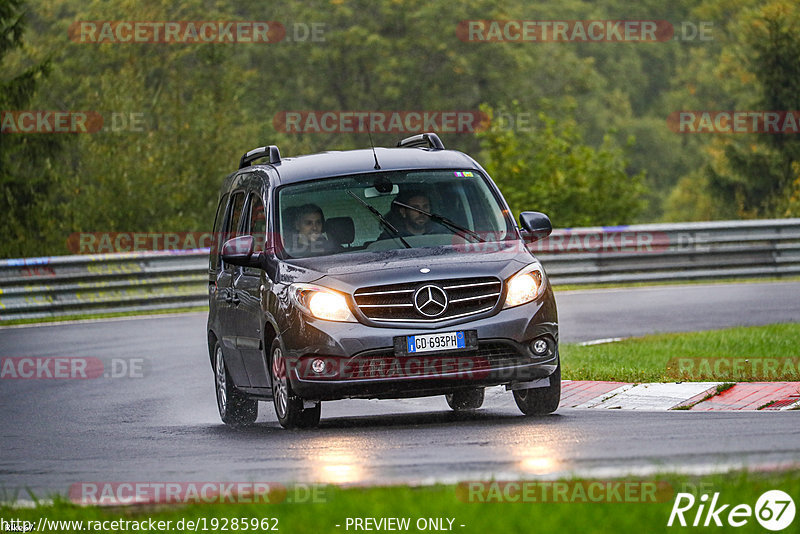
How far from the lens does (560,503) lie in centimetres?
678

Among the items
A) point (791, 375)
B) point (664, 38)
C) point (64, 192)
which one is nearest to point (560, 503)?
point (791, 375)

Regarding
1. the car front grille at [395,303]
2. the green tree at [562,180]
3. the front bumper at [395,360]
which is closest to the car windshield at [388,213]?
the car front grille at [395,303]

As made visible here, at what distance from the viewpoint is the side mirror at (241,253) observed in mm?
11414

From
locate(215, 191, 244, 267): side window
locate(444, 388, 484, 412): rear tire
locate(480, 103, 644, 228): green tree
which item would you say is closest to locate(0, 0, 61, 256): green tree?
locate(480, 103, 644, 228): green tree

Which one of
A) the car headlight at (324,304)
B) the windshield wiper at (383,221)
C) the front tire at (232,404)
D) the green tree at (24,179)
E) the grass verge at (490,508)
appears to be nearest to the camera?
the grass verge at (490,508)

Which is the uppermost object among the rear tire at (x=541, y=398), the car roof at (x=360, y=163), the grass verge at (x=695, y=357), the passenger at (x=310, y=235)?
the car roof at (x=360, y=163)

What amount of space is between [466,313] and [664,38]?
317 feet

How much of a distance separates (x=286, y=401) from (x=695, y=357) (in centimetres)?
499

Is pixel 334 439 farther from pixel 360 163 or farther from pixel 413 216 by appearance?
pixel 360 163

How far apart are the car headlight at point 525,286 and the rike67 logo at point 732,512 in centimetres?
423

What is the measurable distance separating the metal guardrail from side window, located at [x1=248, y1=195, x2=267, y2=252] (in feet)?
46.1

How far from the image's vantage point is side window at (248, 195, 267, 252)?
1185 cm

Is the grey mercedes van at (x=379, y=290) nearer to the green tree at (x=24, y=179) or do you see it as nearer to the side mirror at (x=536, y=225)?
the side mirror at (x=536, y=225)

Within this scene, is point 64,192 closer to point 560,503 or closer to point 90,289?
point 90,289
